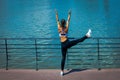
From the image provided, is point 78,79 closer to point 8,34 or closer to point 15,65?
point 15,65

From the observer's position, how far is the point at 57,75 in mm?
13117

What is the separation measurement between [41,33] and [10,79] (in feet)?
86.8

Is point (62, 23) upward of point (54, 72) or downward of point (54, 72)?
upward

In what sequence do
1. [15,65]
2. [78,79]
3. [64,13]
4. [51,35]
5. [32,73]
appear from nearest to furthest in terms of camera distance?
1. [78,79]
2. [32,73]
3. [15,65]
4. [51,35]
5. [64,13]

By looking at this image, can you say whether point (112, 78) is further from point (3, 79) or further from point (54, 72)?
point (3, 79)

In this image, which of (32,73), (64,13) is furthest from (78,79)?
(64,13)

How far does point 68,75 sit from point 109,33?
86.7ft

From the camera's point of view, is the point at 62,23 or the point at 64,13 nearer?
the point at 62,23

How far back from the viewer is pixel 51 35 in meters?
38.1

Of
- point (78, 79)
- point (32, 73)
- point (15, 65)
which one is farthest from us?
point (15, 65)

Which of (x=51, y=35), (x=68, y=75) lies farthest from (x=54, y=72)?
(x=51, y=35)

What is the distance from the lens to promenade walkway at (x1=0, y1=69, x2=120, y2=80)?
501 inches

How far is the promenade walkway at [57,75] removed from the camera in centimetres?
1273

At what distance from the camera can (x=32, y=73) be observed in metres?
13.6
